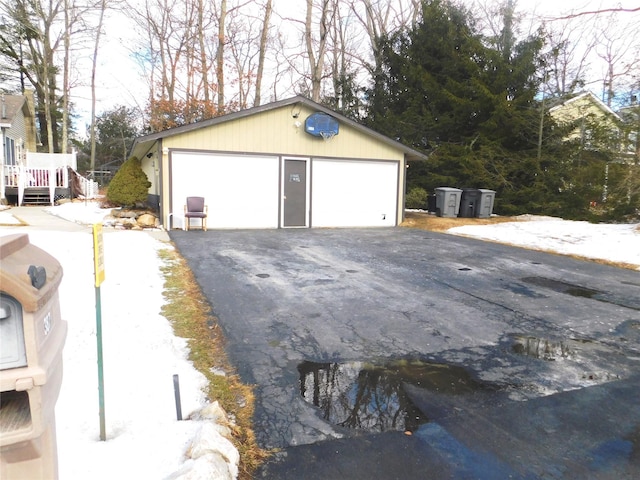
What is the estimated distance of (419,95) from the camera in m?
18.4

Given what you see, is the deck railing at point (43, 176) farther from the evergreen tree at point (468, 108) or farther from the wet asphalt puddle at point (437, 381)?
the wet asphalt puddle at point (437, 381)

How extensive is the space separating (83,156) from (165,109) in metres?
15.6

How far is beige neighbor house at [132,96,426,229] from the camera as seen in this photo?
11.2 m

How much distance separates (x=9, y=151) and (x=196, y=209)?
12331mm

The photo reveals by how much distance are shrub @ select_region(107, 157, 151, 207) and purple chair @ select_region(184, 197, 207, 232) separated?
2141 mm

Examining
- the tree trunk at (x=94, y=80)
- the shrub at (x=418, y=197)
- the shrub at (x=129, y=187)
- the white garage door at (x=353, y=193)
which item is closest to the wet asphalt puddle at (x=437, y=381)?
the white garage door at (x=353, y=193)

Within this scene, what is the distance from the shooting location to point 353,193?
520 inches

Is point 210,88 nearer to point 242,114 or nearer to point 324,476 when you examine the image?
point 242,114

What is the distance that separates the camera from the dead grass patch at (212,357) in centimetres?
226

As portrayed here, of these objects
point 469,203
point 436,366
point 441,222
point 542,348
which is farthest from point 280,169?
point 436,366

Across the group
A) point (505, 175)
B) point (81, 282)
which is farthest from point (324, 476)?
point (505, 175)

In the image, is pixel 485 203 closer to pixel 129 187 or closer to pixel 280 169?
pixel 280 169

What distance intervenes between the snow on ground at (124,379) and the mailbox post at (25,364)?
0.77 m

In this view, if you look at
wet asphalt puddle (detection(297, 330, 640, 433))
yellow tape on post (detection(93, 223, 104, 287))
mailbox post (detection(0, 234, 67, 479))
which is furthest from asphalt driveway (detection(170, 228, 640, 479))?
yellow tape on post (detection(93, 223, 104, 287))
